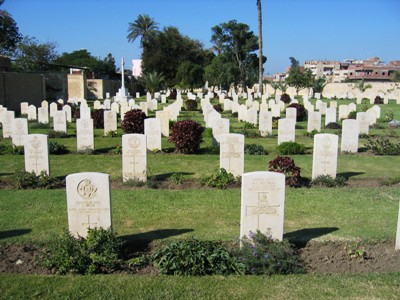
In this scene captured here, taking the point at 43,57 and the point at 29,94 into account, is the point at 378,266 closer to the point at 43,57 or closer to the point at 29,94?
the point at 29,94

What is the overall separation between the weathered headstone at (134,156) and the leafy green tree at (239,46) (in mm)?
48965

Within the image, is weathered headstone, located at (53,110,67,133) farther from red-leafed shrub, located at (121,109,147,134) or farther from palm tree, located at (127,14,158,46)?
palm tree, located at (127,14,158,46)

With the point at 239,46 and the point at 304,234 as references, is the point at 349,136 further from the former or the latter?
the point at 239,46

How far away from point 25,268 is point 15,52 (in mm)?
50365

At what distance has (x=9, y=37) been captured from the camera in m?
50.4

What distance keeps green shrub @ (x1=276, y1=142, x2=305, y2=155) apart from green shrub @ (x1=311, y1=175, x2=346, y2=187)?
13.1 ft

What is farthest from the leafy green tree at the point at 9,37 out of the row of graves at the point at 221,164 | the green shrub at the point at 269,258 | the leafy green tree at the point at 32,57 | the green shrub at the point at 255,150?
the green shrub at the point at 269,258

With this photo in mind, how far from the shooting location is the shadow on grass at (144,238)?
21.7ft

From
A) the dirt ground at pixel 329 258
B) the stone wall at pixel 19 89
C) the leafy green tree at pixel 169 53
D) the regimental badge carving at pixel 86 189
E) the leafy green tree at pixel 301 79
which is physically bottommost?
the dirt ground at pixel 329 258

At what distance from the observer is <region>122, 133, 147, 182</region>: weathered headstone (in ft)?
34.2

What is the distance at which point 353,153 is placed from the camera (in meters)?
14.7

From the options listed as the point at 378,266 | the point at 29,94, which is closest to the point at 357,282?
the point at 378,266

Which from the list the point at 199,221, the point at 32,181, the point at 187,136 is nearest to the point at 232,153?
the point at 199,221

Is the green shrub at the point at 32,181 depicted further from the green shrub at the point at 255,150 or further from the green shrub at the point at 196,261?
the green shrub at the point at 255,150
